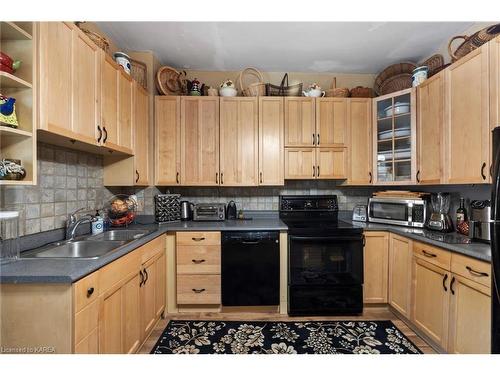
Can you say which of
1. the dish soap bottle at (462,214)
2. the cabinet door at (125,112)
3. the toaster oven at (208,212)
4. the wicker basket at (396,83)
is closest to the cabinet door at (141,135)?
the cabinet door at (125,112)

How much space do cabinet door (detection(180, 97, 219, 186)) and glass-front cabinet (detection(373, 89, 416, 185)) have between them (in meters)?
1.81

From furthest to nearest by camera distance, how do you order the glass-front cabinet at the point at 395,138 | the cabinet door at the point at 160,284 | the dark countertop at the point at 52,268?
the glass-front cabinet at the point at 395,138, the cabinet door at the point at 160,284, the dark countertop at the point at 52,268

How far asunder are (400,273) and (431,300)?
390 millimetres

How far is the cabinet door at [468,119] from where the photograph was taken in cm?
155

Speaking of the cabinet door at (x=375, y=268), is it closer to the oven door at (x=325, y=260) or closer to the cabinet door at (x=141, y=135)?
the oven door at (x=325, y=260)

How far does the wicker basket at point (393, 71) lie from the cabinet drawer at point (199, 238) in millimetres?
2529

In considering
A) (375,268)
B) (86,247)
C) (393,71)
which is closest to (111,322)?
(86,247)

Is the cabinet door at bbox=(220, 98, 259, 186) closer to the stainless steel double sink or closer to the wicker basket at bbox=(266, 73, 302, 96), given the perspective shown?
the wicker basket at bbox=(266, 73, 302, 96)

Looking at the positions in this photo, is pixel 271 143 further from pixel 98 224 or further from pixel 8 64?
pixel 8 64

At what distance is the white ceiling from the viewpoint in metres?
2.04

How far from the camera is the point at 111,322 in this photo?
1307 millimetres

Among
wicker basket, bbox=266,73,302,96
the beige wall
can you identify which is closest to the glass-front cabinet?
the beige wall
